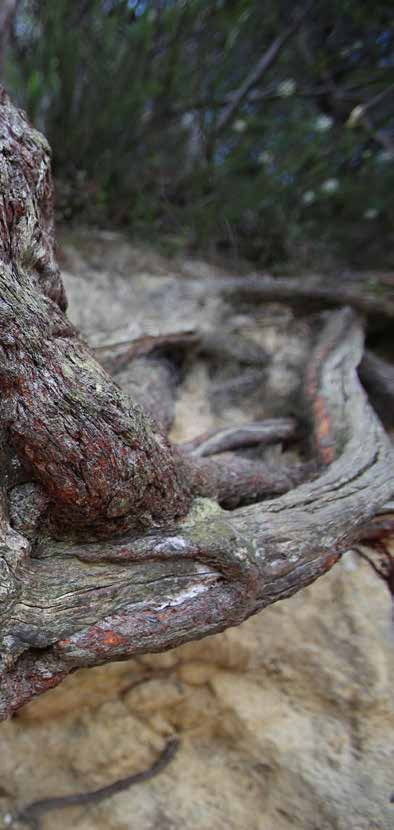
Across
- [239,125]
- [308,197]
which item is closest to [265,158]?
[239,125]

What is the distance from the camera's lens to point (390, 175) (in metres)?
3.38

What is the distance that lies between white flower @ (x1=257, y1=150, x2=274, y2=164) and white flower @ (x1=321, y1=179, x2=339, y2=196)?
34 cm

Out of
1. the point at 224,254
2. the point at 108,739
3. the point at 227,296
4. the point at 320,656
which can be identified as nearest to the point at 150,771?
the point at 108,739

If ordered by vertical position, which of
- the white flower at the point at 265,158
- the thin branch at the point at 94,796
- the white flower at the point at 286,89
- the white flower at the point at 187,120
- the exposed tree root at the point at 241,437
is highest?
the white flower at the point at 286,89

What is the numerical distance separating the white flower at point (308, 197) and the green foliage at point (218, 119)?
1 cm

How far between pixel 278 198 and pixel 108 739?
292 cm

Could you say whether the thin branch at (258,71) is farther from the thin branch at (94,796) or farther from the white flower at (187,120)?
the thin branch at (94,796)

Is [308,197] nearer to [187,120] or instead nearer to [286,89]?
[286,89]

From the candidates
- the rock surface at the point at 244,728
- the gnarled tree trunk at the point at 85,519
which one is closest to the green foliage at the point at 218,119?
the gnarled tree trunk at the point at 85,519

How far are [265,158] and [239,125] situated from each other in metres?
0.22

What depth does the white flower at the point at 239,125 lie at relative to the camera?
2.94m

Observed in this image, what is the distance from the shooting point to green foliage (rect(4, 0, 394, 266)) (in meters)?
2.67

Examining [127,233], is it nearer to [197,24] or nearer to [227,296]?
[227,296]

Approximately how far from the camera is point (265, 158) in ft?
9.95
